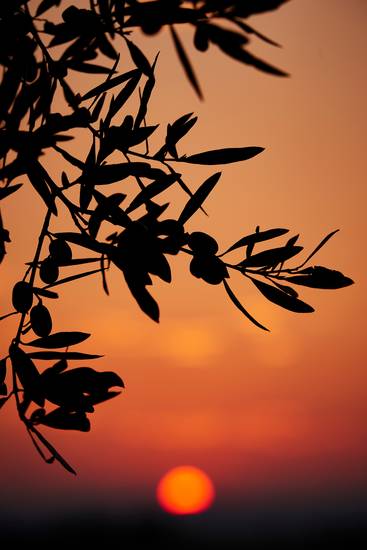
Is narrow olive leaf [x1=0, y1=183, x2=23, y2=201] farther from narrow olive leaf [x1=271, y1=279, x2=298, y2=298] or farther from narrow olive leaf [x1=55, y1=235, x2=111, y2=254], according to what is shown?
narrow olive leaf [x1=271, y1=279, x2=298, y2=298]

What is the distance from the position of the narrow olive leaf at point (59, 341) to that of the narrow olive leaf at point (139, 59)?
77 centimetres

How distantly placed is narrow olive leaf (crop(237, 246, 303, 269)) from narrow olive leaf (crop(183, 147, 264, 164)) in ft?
0.96

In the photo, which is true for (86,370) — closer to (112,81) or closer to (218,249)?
(218,249)

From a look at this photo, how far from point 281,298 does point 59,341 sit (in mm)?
678

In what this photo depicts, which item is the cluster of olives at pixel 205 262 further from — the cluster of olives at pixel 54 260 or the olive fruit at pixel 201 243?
the cluster of olives at pixel 54 260

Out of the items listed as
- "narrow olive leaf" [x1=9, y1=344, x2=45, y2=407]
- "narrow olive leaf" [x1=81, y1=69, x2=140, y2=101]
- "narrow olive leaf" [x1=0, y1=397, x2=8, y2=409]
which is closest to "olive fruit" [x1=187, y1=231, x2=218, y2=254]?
"narrow olive leaf" [x1=81, y1=69, x2=140, y2=101]

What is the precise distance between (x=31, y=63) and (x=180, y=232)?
1.81 feet

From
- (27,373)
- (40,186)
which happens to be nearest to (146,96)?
(40,186)

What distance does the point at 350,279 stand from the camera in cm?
139

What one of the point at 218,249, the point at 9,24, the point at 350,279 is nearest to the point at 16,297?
the point at 218,249

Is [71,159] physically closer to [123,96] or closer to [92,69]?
[123,96]

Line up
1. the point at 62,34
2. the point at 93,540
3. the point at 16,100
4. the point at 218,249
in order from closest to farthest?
1. the point at 16,100
2. the point at 62,34
3. the point at 218,249
4. the point at 93,540

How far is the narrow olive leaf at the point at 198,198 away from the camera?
1.42 metres

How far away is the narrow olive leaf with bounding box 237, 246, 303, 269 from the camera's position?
1486 mm
